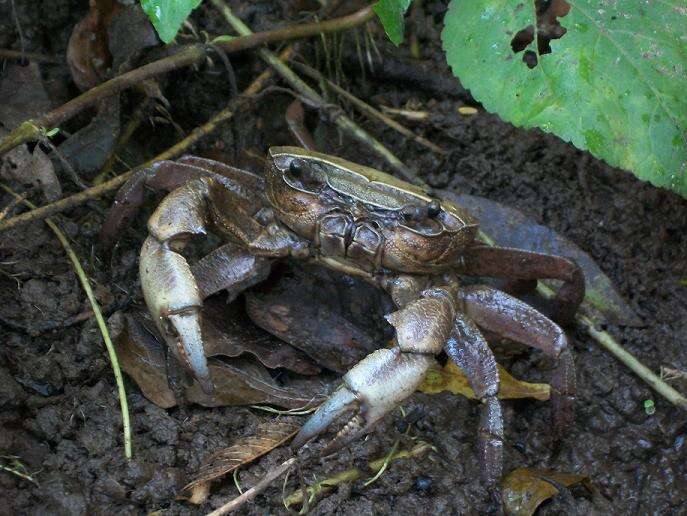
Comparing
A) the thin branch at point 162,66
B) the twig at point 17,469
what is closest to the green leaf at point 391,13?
the thin branch at point 162,66

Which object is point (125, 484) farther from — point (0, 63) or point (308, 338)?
point (0, 63)

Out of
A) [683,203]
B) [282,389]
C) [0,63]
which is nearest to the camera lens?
[282,389]

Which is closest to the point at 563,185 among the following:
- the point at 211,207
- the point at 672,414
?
the point at 672,414

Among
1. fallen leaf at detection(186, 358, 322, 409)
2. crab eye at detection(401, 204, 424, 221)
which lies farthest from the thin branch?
crab eye at detection(401, 204, 424, 221)

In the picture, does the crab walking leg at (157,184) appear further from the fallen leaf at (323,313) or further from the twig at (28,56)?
the twig at (28,56)

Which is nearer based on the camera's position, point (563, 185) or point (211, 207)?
point (211, 207)

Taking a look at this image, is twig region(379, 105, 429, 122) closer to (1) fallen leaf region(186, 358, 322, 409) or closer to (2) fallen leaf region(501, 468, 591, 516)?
(1) fallen leaf region(186, 358, 322, 409)

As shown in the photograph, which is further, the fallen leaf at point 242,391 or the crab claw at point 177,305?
the fallen leaf at point 242,391
